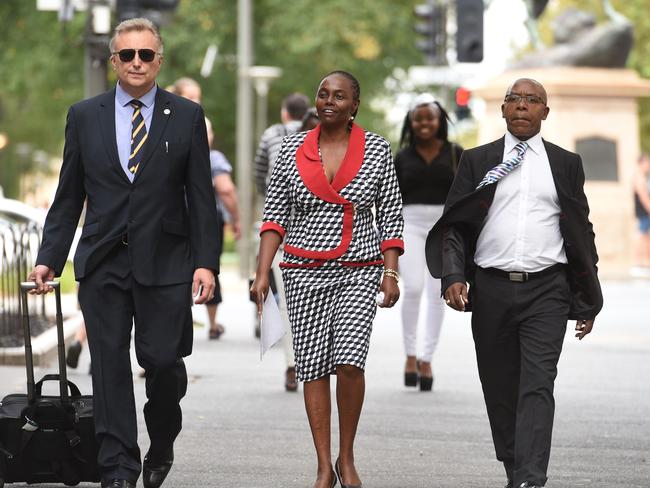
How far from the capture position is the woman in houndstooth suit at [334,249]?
7.22 meters

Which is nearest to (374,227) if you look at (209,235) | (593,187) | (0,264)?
(209,235)

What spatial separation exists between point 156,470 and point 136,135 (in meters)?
1.37

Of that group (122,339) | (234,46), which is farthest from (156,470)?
(234,46)

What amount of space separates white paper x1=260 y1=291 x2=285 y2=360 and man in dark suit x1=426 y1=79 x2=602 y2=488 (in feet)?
2.32

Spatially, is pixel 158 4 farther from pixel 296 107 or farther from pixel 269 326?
pixel 269 326

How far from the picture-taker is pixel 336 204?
23.6ft

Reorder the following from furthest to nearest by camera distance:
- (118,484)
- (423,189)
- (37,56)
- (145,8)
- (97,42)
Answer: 1. (37,56)
2. (145,8)
3. (97,42)
4. (423,189)
5. (118,484)

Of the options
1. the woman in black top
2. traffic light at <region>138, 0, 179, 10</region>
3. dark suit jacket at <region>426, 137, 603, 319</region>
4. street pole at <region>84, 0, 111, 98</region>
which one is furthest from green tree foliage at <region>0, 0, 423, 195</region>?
dark suit jacket at <region>426, 137, 603, 319</region>

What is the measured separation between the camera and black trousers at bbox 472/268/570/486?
692 cm

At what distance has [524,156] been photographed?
714cm

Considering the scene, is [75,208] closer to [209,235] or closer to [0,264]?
[209,235]

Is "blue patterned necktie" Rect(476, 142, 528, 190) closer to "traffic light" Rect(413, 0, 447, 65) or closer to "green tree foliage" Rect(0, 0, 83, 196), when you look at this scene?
"traffic light" Rect(413, 0, 447, 65)

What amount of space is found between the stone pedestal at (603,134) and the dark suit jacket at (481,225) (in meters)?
20.7

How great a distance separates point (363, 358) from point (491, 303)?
0.58 meters
